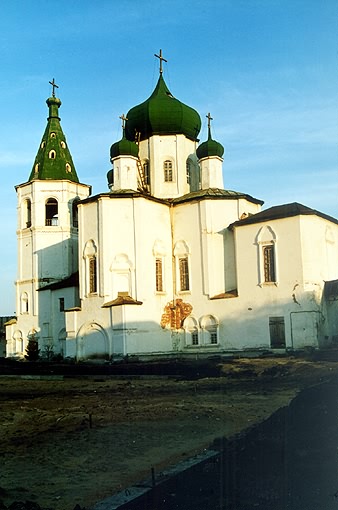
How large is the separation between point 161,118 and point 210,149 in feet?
12.7

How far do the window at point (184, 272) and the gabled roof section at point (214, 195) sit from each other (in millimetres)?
3205

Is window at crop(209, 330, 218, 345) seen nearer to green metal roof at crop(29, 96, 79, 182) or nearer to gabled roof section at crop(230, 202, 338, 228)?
gabled roof section at crop(230, 202, 338, 228)

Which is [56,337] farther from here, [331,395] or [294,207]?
[331,395]

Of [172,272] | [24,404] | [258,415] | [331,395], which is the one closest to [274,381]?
[331,395]

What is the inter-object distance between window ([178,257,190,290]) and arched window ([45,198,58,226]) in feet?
37.2

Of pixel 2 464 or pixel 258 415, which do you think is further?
pixel 258 415

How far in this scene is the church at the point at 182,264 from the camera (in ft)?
86.3

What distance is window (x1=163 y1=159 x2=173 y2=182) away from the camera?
3378 centimetres

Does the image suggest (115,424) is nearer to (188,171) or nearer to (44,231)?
(188,171)

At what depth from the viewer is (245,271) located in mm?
27656

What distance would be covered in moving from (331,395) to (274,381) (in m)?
4.70

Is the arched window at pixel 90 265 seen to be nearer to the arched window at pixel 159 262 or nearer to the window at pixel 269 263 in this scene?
the arched window at pixel 159 262

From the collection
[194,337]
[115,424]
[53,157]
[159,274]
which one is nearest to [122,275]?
[159,274]

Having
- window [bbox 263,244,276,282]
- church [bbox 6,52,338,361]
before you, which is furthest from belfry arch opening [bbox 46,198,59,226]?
window [bbox 263,244,276,282]
